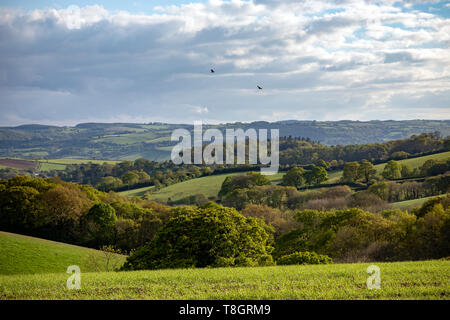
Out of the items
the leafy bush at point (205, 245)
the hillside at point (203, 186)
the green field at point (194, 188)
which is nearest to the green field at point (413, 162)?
the hillside at point (203, 186)

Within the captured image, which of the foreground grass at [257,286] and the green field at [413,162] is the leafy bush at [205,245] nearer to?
the foreground grass at [257,286]

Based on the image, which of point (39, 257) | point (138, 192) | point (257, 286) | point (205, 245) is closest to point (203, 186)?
point (138, 192)

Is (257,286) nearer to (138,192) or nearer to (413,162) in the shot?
→ (138,192)

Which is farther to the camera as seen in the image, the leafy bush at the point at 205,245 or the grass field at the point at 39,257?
the grass field at the point at 39,257

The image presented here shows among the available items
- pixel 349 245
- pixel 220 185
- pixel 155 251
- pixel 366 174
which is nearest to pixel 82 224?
pixel 155 251

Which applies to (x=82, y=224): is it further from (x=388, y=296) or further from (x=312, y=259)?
(x=388, y=296)

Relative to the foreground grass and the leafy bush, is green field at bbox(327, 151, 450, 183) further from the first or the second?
the foreground grass
